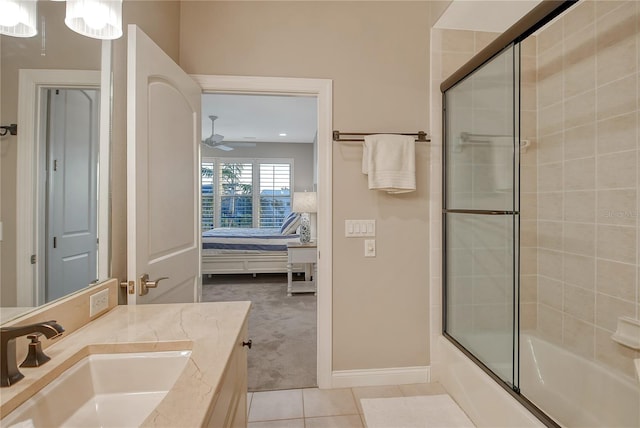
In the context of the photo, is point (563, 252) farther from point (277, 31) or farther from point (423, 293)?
point (277, 31)

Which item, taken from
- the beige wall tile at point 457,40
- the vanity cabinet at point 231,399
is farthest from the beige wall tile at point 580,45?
the vanity cabinet at point 231,399

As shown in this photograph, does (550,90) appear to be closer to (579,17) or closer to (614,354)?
(579,17)

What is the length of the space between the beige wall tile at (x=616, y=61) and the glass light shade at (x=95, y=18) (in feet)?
7.74

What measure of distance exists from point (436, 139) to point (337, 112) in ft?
2.31

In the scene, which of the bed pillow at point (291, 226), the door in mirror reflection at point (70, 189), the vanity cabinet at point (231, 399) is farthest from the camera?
the bed pillow at point (291, 226)

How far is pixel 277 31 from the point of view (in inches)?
83.9

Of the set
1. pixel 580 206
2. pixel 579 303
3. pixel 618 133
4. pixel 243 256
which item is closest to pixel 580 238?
pixel 580 206

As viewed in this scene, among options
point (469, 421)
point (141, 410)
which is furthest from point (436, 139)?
point (141, 410)

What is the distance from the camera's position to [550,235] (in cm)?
214

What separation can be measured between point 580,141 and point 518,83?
0.75m

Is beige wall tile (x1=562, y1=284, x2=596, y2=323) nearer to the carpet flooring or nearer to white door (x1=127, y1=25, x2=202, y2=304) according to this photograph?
the carpet flooring

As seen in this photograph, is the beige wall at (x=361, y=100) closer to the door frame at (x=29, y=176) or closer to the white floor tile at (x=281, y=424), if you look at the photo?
the white floor tile at (x=281, y=424)

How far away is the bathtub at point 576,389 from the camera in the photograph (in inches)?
60.2

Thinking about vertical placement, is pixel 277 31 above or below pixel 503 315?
above
